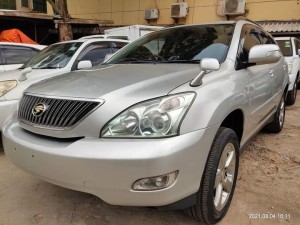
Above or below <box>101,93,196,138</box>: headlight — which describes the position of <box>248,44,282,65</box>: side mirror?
above

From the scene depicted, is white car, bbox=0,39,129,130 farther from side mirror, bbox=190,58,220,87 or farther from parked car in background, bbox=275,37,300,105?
parked car in background, bbox=275,37,300,105

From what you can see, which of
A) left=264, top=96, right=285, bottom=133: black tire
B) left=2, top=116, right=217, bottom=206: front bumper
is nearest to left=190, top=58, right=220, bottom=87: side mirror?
left=2, top=116, right=217, bottom=206: front bumper

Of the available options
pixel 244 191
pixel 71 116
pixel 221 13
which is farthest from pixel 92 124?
pixel 221 13

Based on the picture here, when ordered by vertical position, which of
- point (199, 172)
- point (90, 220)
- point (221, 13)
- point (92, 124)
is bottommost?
point (90, 220)

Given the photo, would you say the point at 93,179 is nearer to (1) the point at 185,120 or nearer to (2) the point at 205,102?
(1) the point at 185,120

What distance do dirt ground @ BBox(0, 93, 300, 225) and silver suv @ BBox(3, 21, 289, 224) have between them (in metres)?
0.27

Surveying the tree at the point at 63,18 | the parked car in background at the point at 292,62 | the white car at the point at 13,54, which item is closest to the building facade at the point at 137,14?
the tree at the point at 63,18

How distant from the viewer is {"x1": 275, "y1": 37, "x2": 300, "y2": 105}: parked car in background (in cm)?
746

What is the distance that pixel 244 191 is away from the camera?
10.2ft

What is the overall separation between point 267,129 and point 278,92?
81 centimetres

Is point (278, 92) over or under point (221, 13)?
under

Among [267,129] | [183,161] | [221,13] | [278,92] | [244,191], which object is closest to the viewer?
[183,161]

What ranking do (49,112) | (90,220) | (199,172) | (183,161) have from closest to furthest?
(183,161)
(199,172)
(49,112)
(90,220)

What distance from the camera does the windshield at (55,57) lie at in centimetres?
544
